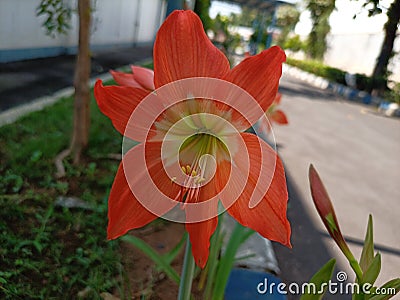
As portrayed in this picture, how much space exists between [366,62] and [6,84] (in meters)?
17.7

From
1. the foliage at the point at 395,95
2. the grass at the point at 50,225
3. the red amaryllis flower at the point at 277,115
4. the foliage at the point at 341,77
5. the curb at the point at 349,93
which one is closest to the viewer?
the red amaryllis flower at the point at 277,115

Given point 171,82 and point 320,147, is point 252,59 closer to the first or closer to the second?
point 171,82

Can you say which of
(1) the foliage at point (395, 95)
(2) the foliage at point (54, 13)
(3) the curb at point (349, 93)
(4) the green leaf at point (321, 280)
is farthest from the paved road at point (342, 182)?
(1) the foliage at point (395, 95)

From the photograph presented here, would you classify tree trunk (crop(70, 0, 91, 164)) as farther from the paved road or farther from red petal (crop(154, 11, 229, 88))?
red petal (crop(154, 11, 229, 88))

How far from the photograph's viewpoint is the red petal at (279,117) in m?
1.36

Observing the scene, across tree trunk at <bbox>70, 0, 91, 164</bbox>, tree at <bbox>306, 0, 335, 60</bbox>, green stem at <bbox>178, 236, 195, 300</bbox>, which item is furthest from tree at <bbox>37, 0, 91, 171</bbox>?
tree at <bbox>306, 0, 335, 60</bbox>

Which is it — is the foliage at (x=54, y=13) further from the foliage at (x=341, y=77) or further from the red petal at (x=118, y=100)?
the foliage at (x=341, y=77)

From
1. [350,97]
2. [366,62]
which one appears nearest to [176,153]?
[350,97]

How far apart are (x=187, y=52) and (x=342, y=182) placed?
3834 mm

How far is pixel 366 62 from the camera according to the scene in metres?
18.1

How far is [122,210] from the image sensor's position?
0.49m

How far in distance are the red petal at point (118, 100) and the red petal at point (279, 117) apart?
0.96 meters

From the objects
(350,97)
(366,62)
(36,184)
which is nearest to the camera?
(36,184)

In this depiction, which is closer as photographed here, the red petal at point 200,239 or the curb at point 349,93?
the red petal at point 200,239
